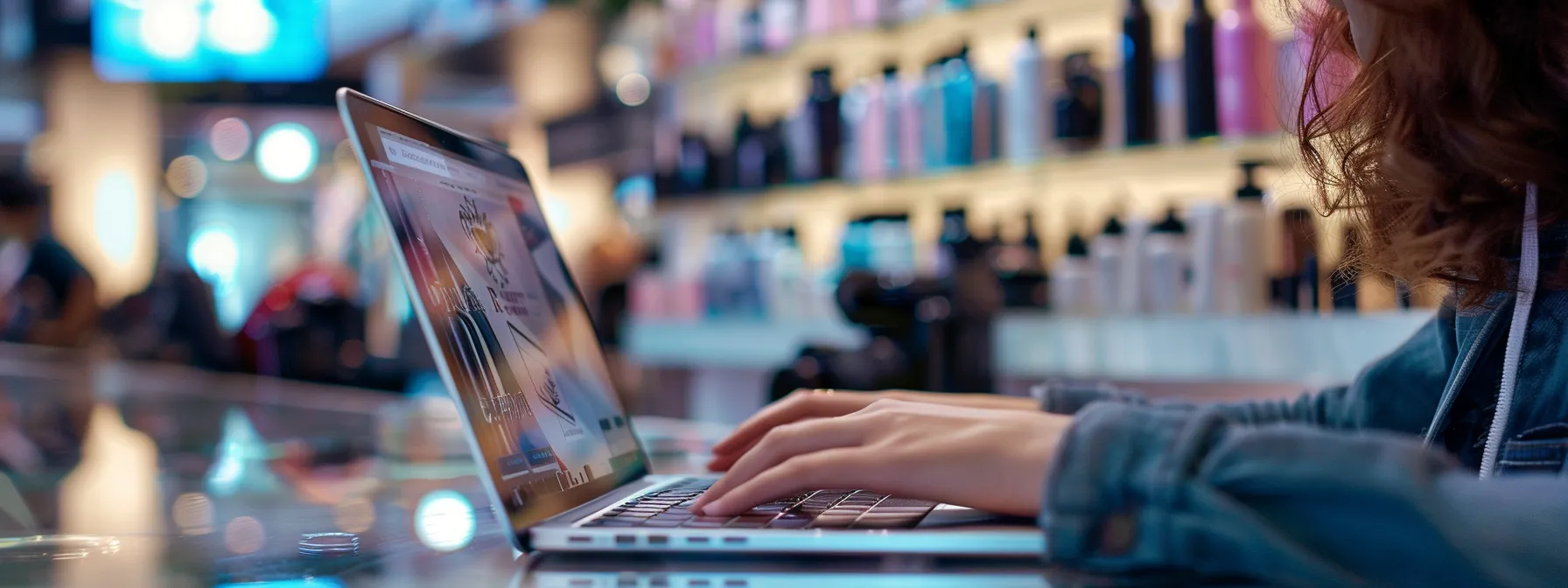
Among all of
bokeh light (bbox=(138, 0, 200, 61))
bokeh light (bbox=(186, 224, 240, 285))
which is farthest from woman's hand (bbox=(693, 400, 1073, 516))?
bokeh light (bbox=(186, 224, 240, 285))

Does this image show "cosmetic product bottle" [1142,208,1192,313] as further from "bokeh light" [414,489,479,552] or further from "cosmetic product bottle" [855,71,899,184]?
"bokeh light" [414,489,479,552]

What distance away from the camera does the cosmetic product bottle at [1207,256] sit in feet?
6.08

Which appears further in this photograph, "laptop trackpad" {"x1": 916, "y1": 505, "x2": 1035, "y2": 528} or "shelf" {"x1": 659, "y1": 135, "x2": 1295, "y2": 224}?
"shelf" {"x1": 659, "y1": 135, "x2": 1295, "y2": 224}

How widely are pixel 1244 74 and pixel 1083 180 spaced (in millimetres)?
425

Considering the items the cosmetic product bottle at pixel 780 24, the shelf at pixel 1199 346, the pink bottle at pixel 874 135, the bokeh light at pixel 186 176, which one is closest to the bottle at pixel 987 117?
the pink bottle at pixel 874 135

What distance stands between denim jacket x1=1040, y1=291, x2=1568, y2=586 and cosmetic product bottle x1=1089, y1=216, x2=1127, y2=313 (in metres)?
1.54

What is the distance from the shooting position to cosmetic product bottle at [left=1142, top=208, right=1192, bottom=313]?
1.91 m

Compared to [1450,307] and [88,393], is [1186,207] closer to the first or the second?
[1450,307]

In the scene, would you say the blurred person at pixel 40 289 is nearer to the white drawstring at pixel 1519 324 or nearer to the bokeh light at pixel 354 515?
the bokeh light at pixel 354 515

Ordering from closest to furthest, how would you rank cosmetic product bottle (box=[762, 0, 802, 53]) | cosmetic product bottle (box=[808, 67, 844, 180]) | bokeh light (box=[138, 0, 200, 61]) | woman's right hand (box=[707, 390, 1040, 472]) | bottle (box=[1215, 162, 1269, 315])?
1. woman's right hand (box=[707, 390, 1040, 472])
2. bottle (box=[1215, 162, 1269, 315])
3. cosmetic product bottle (box=[808, 67, 844, 180])
4. cosmetic product bottle (box=[762, 0, 802, 53])
5. bokeh light (box=[138, 0, 200, 61])

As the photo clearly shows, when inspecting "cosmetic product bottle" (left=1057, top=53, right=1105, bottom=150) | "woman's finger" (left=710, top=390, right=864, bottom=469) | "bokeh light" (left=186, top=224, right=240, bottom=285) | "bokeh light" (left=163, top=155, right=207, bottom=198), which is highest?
"bokeh light" (left=163, top=155, right=207, bottom=198)

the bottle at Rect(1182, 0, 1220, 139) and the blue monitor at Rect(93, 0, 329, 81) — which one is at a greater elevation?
the blue monitor at Rect(93, 0, 329, 81)

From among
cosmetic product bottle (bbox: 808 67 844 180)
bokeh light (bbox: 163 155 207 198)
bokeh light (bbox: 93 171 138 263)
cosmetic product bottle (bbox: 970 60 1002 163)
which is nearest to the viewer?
cosmetic product bottle (bbox: 970 60 1002 163)

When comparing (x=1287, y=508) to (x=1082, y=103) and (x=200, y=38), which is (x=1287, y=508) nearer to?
(x=1082, y=103)
